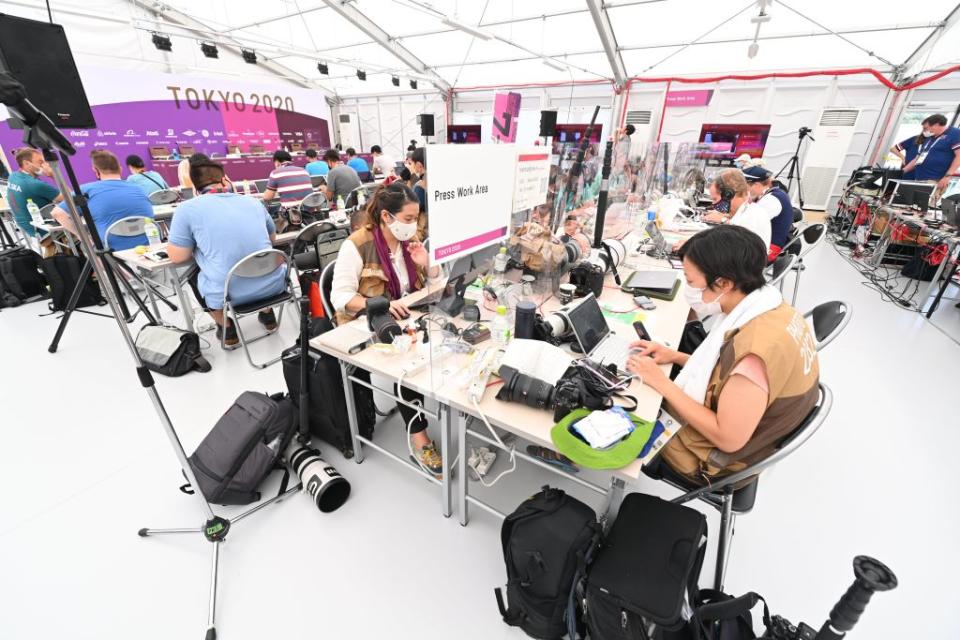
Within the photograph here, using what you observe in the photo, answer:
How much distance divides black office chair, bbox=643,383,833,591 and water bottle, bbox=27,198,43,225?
5535 millimetres

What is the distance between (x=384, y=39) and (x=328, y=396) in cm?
1050

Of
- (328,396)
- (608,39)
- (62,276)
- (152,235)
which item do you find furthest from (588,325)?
(608,39)

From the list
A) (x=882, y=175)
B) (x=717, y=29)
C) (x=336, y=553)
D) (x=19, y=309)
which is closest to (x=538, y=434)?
(x=336, y=553)

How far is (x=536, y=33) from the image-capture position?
334 inches

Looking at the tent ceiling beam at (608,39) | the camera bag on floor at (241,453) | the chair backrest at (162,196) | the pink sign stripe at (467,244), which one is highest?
the tent ceiling beam at (608,39)

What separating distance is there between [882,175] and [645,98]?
17.8ft

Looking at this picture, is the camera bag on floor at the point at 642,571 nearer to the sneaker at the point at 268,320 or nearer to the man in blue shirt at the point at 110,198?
the sneaker at the point at 268,320

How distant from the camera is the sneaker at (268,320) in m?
3.46

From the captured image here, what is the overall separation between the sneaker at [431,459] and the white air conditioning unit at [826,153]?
10507 mm

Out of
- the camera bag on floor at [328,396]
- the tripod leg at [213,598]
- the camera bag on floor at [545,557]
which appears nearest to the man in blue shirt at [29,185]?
the camera bag on floor at [328,396]

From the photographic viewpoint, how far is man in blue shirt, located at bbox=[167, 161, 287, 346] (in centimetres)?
255

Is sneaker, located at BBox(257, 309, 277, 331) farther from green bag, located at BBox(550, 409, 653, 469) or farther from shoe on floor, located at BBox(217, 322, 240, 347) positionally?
green bag, located at BBox(550, 409, 653, 469)

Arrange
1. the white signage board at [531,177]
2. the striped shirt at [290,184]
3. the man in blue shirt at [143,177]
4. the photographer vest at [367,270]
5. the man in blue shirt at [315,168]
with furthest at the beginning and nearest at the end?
the man in blue shirt at [315,168]
the striped shirt at [290,184]
the man in blue shirt at [143,177]
the photographer vest at [367,270]
the white signage board at [531,177]

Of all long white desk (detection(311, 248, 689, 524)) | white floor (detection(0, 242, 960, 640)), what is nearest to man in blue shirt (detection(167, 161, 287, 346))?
white floor (detection(0, 242, 960, 640))
